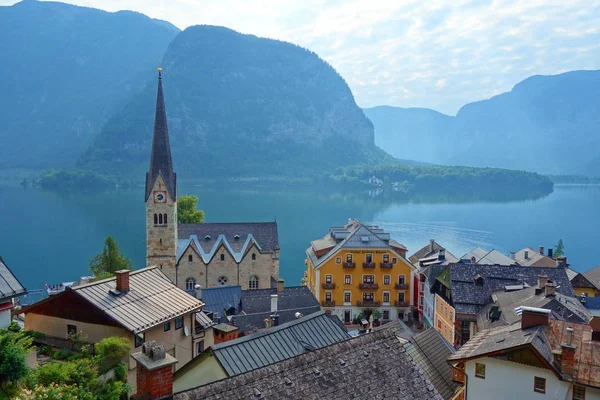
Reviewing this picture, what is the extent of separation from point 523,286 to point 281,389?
2904 centimetres

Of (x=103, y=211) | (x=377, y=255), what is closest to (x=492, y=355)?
(x=377, y=255)

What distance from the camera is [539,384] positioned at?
19469mm

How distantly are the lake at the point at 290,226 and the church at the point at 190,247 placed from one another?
23.9 meters

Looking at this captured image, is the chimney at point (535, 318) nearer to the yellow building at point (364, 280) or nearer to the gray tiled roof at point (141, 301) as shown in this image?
the gray tiled roof at point (141, 301)

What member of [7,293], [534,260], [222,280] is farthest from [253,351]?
[534,260]

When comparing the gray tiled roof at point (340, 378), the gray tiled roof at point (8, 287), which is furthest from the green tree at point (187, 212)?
the gray tiled roof at point (340, 378)

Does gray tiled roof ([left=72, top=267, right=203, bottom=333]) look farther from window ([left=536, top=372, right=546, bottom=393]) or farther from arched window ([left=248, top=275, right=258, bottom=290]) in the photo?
arched window ([left=248, top=275, right=258, bottom=290])

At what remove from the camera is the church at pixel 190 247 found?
52.8 meters

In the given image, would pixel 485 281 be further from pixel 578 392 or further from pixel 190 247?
pixel 190 247

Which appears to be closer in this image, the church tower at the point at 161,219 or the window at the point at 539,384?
the window at the point at 539,384

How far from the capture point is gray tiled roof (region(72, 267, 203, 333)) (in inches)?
690

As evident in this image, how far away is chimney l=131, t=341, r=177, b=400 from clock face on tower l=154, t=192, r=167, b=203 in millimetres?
42824

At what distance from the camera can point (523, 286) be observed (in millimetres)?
36125

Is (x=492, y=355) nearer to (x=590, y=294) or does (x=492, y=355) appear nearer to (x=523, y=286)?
(x=523, y=286)
